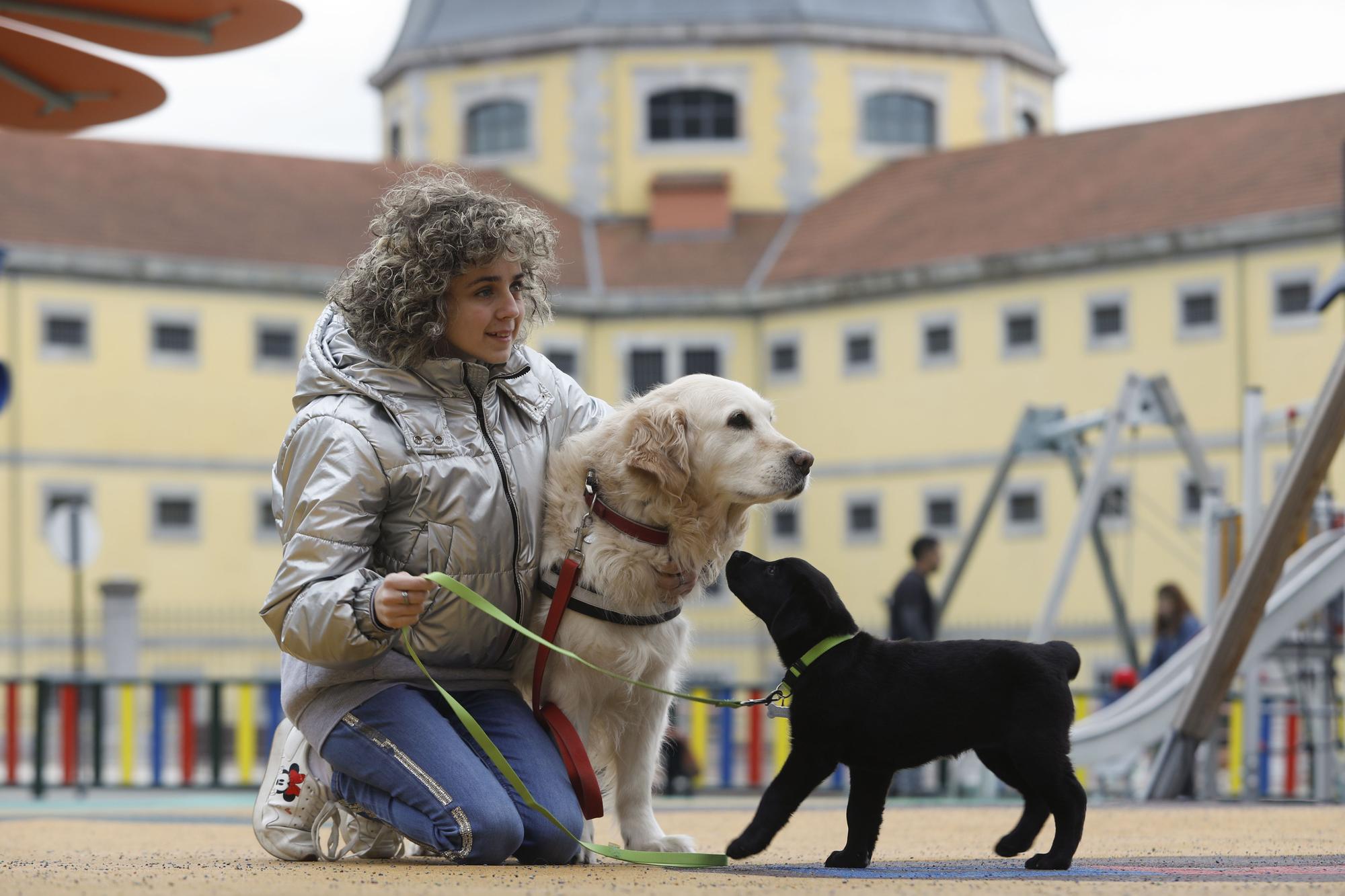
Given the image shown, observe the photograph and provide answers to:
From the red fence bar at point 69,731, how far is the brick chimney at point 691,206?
1259 inches

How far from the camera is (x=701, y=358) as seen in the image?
46.9 metres

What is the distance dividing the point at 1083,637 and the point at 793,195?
1387 centimetres

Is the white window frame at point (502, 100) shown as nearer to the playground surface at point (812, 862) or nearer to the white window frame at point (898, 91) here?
the white window frame at point (898, 91)

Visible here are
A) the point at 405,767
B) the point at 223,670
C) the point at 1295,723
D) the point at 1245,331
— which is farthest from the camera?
the point at 223,670

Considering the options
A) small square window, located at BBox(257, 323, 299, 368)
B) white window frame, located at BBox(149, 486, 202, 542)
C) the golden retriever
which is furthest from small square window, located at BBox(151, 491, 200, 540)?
the golden retriever

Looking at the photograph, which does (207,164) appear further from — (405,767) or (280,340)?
(405,767)

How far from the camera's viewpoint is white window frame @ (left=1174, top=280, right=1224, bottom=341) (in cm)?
3991

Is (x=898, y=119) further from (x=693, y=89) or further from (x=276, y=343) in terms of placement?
(x=276, y=343)

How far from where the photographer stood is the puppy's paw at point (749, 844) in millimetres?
5723

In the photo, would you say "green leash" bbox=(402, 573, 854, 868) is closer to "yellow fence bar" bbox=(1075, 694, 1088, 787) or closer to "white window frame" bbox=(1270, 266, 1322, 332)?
"yellow fence bar" bbox=(1075, 694, 1088, 787)

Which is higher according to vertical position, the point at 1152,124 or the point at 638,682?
the point at 1152,124

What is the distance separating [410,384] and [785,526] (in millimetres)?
40944

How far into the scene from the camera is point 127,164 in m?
45.9

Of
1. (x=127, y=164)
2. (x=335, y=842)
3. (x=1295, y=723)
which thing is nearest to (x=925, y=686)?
(x=335, y=842)
